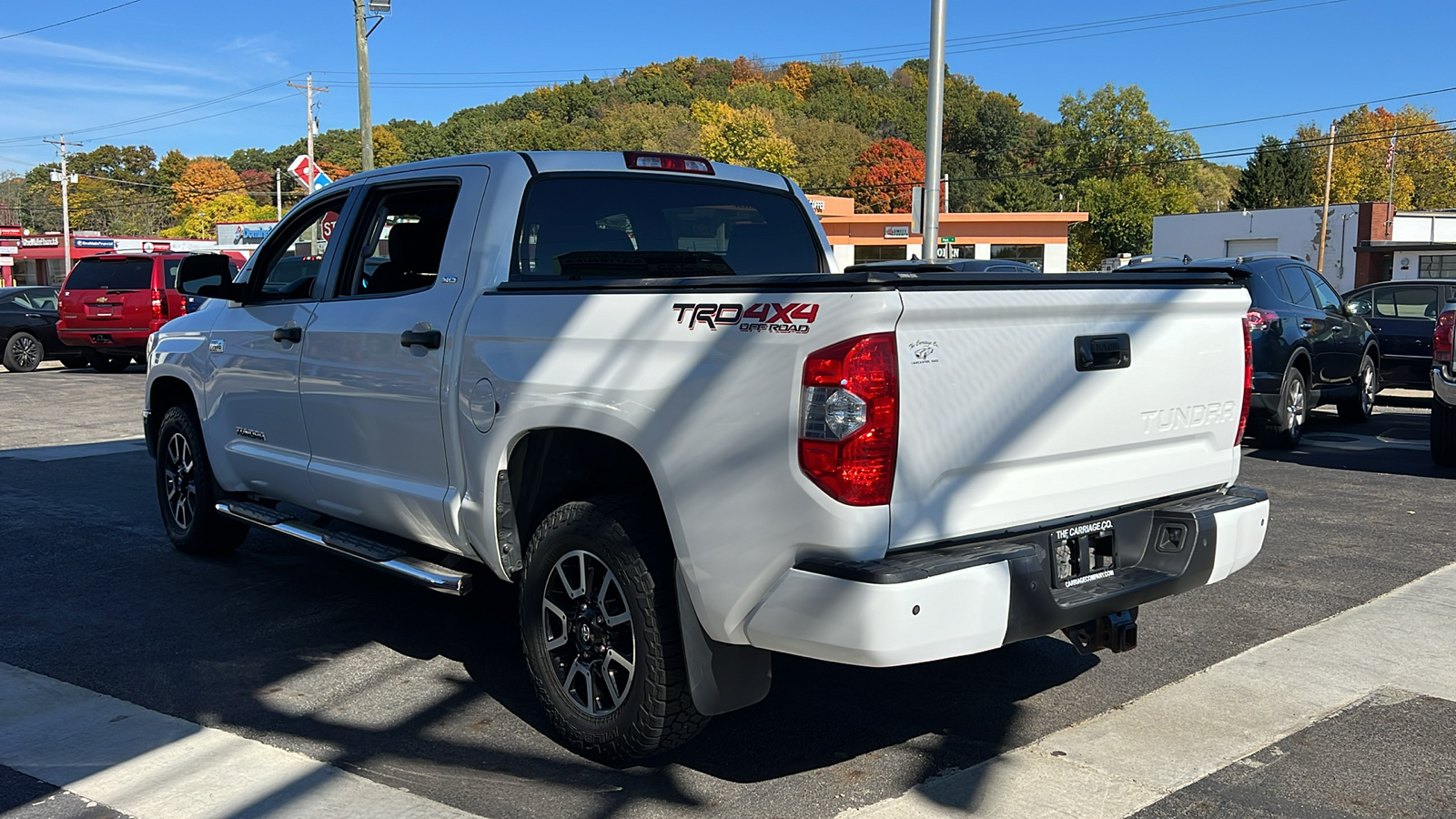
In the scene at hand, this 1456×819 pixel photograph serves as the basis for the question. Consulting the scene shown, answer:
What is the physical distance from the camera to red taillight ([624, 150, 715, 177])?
5047 mm

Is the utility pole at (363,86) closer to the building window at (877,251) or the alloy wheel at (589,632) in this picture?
the alloy wheel at (589,632)

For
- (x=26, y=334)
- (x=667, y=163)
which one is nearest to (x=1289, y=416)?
(x=667, y=163)

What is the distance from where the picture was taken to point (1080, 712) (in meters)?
4.33

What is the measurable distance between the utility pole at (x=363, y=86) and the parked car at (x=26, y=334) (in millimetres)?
6345

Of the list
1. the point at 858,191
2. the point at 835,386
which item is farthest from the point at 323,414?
the point at 858,191

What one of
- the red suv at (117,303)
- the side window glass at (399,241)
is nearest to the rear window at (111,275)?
the red suv at (117,303)

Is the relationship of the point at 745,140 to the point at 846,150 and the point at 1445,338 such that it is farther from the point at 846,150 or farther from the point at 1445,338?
the point at 1445,338

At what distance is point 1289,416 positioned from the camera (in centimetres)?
1071

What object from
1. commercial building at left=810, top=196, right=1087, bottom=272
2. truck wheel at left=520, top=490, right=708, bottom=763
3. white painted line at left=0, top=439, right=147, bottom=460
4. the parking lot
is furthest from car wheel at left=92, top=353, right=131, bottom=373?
commercial building at left=810, top=196, right=1087, bottom=272

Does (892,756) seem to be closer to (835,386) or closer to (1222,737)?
(1222,737)

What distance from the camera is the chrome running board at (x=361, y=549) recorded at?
4430mm

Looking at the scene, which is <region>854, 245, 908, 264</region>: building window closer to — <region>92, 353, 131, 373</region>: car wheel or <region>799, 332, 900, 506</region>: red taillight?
<region>92, 353, 131, 373</region>: car wheel

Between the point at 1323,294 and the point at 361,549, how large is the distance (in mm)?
10323

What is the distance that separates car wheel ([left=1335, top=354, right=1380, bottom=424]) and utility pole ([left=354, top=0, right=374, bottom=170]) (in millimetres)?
17864
